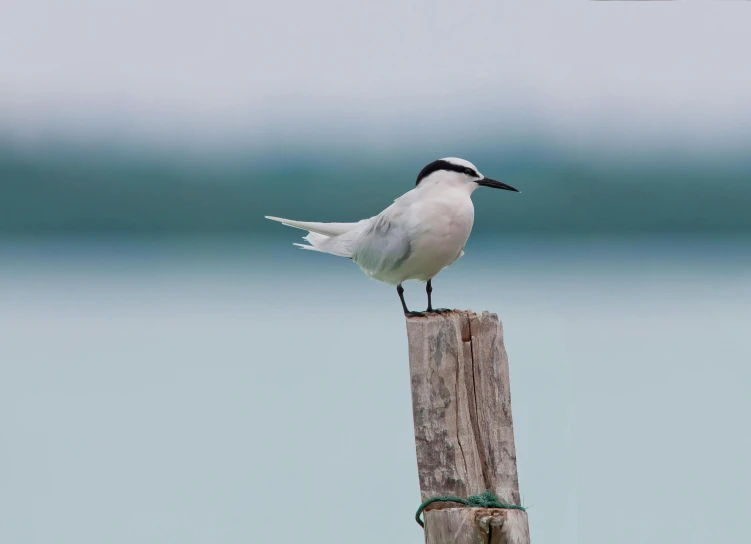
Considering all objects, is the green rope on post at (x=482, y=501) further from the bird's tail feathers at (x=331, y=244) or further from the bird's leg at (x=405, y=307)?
the bird's tail feathers at (x=331, y=244)

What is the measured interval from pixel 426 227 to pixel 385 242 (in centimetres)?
22

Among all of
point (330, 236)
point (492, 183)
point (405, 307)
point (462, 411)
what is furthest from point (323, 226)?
point (462, 411)

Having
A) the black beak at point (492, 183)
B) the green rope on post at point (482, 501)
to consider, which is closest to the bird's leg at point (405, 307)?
the black beak at point (492, 183)

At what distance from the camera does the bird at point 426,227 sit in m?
3.82

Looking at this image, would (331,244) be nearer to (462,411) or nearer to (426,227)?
(426,227)

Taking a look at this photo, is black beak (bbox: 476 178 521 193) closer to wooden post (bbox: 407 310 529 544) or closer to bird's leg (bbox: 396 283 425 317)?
bird's leg (bbox: 396 283 425 317)

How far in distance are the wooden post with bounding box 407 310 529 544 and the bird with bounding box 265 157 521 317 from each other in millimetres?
660

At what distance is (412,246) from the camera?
12.6ft

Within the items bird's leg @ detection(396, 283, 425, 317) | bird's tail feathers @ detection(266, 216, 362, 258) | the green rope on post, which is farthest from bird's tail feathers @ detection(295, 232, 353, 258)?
the green rope on post

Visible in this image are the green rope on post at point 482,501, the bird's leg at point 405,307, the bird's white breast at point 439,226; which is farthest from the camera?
the bird's white breast at point 439,226

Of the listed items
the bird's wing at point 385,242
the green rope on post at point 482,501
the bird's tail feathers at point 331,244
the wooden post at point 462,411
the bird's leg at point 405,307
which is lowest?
the green rope on post at point 482,501

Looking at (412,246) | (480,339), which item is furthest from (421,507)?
(412,246)

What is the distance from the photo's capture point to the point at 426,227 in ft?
12.5

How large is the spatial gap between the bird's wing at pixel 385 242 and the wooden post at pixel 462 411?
827 millimetres
